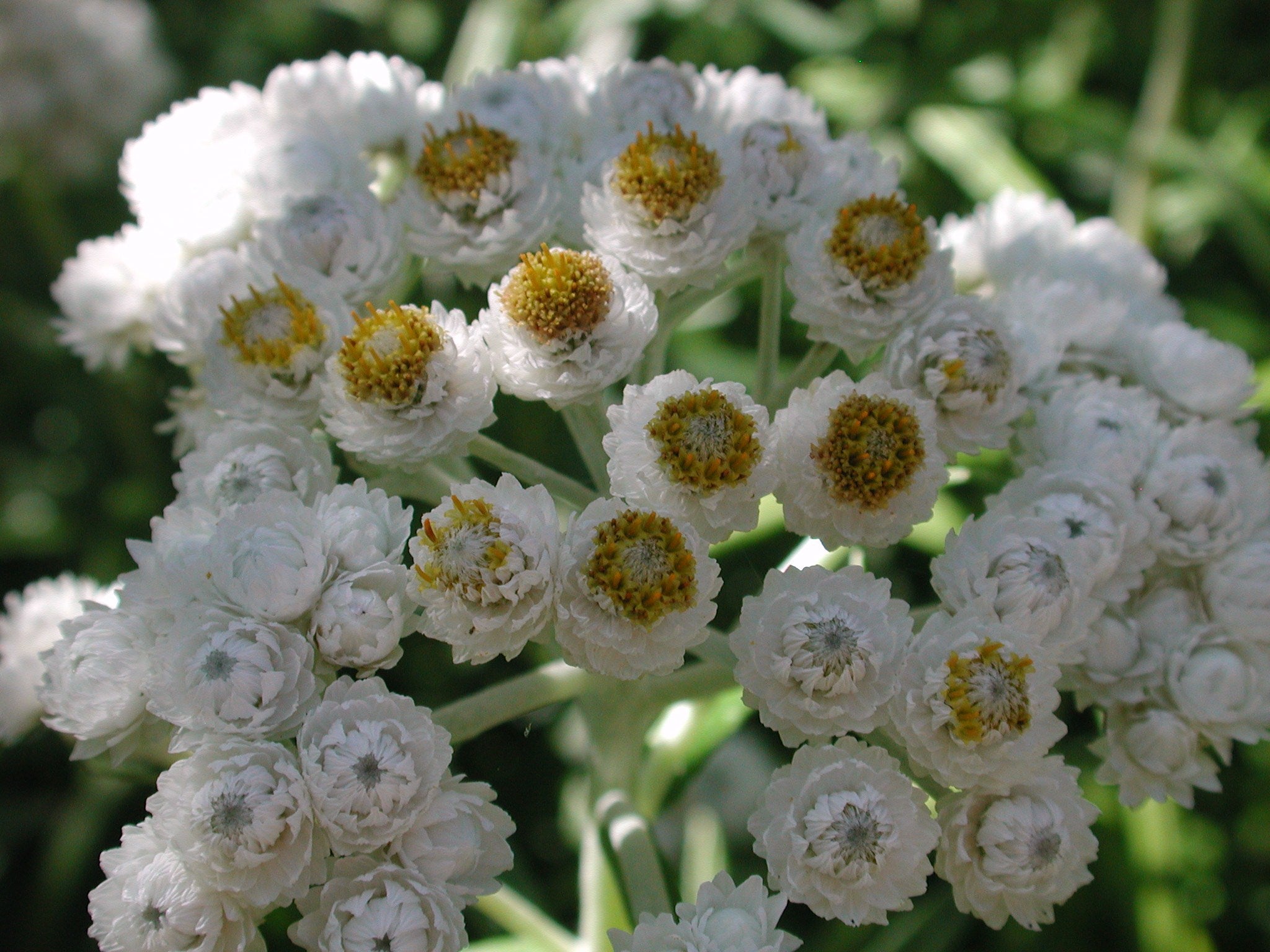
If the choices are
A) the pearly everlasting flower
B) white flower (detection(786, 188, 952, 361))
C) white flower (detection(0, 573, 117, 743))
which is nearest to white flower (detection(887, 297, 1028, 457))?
white flower (detection(786, 188, 952, 361))

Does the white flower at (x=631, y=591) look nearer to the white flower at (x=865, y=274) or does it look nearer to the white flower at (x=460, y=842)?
the white flower at (x=460, y=842)

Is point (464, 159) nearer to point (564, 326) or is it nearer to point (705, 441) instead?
point (564, 326)

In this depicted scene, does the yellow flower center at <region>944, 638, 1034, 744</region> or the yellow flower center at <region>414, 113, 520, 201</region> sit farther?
the yellow flower center at <region>414, 113, 520, 201</region>

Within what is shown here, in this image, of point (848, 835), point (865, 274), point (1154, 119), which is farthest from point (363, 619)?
point (1154, 119)

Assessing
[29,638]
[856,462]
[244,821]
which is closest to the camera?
[244,821]

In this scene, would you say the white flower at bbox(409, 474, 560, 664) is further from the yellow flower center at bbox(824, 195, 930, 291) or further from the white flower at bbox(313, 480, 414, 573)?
the yellow flower center at bbox(824, 195, 930, 291)

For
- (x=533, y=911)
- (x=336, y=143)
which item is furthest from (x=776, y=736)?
(x=336, y=143)

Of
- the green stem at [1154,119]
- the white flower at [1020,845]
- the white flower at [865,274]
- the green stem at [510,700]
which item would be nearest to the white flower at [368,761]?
the green stem at [510,700]
